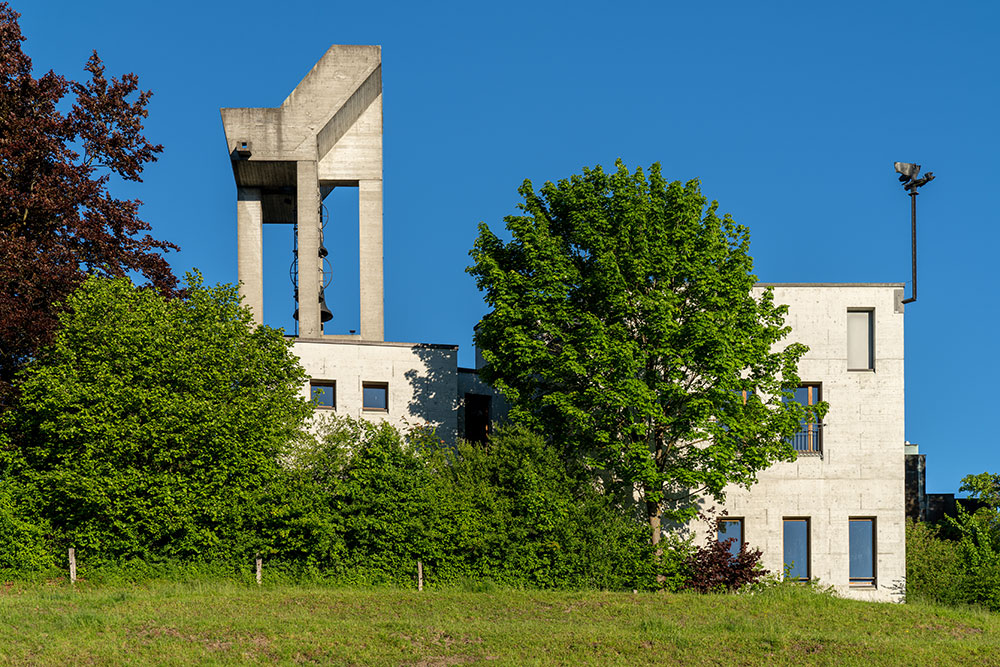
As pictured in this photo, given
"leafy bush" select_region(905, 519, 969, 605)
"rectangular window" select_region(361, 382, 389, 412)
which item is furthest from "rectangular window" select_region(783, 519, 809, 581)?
"rectangular window" select_region(361, 382, 389, 412)

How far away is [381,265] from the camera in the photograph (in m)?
40.2

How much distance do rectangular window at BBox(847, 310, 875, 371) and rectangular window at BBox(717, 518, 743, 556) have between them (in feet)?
21.1

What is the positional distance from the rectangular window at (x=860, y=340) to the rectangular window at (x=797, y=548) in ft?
17.9

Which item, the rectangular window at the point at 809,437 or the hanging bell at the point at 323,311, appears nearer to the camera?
the rectangular window at the point at 809,437

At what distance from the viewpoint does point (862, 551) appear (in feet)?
109

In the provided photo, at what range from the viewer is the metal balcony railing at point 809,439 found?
33625 millimetres

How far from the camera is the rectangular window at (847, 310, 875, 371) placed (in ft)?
112

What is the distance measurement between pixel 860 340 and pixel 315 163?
20926 millimetres

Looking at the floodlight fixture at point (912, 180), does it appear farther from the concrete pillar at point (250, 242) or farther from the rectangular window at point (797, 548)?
the concrete pillar at point (250, 242)

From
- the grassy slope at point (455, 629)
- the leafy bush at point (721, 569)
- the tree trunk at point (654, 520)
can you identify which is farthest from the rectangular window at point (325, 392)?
the leafy bush at point (721, 569)

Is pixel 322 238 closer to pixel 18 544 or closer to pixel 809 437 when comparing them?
pixel 18 544

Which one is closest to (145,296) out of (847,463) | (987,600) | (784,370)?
(784,370)

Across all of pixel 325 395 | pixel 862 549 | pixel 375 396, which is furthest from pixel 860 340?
pixel 325 395

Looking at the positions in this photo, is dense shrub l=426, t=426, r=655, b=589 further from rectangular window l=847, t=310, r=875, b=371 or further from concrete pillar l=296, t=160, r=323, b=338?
concrete pillar l=296, t=160, r=323, b=338
